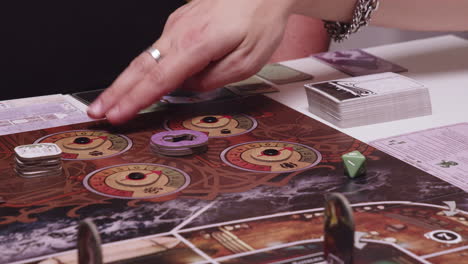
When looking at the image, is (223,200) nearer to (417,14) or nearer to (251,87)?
(251,87)

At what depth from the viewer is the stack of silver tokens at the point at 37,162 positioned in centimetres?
95

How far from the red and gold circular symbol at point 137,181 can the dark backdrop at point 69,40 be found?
3.01 ft

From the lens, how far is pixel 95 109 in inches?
45.9

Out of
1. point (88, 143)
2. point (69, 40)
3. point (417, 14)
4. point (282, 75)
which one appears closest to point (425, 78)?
point (417, 14)

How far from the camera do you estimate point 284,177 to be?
3.15 feet

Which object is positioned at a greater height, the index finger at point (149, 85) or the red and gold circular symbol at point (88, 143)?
the index finger at point (149, 85)

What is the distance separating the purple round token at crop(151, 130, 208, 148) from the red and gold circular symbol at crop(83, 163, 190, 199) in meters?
0.05

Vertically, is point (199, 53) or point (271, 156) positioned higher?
point (199, 53)

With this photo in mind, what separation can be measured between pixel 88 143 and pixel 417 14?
30.4 inches

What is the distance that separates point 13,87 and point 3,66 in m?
0.06

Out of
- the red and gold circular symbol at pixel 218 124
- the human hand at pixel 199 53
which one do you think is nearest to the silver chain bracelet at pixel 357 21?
the human hand at pixel 199 53

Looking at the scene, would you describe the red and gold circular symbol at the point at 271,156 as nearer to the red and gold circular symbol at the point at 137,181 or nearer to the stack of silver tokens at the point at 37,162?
the red and gold circular symbol at the point at 137,181

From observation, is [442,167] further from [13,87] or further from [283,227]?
[13,87]

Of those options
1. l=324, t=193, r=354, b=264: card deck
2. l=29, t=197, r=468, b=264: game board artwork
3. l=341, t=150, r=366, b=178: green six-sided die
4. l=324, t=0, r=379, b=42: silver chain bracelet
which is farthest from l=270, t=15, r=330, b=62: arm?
l=324, t=193, r=354, b=264: card deck
